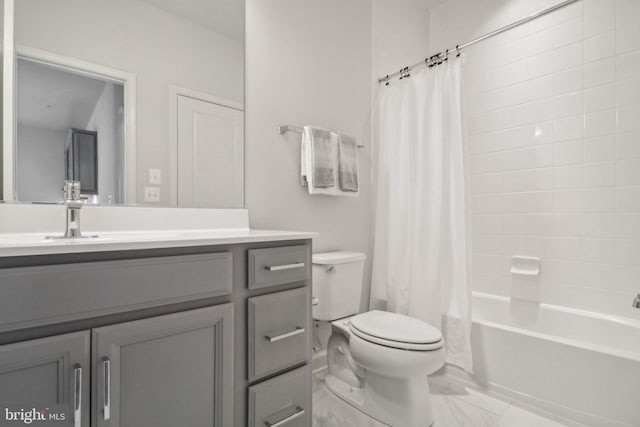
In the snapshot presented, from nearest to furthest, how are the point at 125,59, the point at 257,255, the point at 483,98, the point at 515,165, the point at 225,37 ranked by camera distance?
the point at 257,255 → the point at 125,59 → the point at 225,37 → the point at 515,165 → the point at 483,98

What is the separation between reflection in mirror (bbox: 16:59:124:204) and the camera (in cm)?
109

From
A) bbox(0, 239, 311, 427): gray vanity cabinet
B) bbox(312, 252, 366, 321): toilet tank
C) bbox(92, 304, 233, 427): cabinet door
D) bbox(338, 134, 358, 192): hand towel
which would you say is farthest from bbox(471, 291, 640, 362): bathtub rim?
bbox(92, 304, 233, 427): cabinet door

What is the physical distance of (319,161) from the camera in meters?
1.76

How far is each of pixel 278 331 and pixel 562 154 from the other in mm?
2041

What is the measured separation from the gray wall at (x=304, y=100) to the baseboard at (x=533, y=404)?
0.70m

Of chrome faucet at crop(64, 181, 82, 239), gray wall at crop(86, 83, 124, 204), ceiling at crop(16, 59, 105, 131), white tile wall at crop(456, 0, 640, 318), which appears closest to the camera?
chrome faucet at crop(64, 181, 82, 239)

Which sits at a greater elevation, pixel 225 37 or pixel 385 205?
pixel 225 37

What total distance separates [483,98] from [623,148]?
2.94ft

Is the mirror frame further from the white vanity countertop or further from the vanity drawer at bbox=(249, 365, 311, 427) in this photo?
the vanity drawer at bbox=(249, 365, 311, 427)

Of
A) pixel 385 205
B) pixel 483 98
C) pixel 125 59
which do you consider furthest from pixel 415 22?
pixel 125 59

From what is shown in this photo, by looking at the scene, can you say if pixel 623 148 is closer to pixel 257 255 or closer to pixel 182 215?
pixel 257 255

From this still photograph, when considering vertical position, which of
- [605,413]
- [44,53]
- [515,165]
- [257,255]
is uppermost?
[44,53]

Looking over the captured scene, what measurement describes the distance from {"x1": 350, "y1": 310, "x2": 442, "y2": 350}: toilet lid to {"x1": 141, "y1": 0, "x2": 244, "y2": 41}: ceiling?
1.53 metres

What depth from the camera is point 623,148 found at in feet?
5.84
